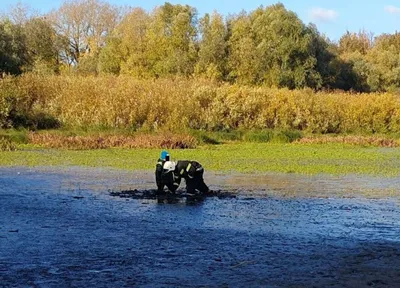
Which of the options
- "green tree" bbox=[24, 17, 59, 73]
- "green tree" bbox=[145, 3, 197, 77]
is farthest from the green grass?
"green tree" bbox=[24, 17, 59, 73]

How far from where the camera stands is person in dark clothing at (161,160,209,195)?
60.8 ft

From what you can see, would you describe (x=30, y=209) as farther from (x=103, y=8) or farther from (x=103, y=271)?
(x=103, y=8)

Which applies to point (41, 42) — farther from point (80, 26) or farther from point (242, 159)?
point (242, 159)

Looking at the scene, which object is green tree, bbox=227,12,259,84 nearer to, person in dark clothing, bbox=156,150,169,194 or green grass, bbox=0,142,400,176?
green grass, bbox=0,142,400,176

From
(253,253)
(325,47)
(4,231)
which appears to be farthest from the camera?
(325,47)

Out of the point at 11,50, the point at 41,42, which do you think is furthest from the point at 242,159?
the point at 41,42

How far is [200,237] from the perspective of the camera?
13.1m

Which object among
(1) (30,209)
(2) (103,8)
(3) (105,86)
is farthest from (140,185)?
(2) (103,8)

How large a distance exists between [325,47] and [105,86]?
115 feet

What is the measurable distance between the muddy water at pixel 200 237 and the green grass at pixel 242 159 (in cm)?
598

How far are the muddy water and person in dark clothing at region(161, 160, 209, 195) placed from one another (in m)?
0.83

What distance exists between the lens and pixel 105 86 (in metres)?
49.3

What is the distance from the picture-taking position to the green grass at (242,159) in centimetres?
2781

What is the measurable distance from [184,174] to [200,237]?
219 inches
